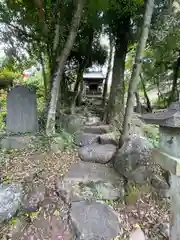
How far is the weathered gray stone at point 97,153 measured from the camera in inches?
170

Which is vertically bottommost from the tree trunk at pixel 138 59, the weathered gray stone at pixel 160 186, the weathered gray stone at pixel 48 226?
the weathered gray stone at pixel 48 226

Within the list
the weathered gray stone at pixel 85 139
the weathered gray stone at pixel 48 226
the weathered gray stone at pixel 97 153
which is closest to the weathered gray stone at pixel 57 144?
the weathered gray stone at pixel 97 153

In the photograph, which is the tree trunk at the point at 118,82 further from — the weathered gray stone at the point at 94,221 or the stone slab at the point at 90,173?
the weathered gray stone at the point at 94,221

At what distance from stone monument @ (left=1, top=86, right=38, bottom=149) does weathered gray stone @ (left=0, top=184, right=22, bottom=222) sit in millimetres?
1633

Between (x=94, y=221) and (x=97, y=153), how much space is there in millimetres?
1690

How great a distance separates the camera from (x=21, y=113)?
491 cm

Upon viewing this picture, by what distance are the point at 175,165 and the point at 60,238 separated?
1.76m

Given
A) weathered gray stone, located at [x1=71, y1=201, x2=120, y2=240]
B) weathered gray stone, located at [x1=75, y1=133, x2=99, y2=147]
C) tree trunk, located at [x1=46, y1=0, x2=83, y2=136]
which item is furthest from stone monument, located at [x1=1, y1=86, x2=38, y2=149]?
weathered gray stone, located at [x1=71, y1=201, x2=120, y2=240]

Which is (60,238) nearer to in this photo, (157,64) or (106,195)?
(106,195)

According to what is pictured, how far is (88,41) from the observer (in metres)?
7.46

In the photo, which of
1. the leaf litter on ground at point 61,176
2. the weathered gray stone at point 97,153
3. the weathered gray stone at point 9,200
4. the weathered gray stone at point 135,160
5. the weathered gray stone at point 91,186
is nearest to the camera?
the weathered gray stone at point 9,200

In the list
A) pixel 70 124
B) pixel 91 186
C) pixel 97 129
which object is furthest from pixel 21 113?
pixel 91 186

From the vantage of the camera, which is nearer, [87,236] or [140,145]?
[87,236]

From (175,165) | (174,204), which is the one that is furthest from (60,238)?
(175,165)
